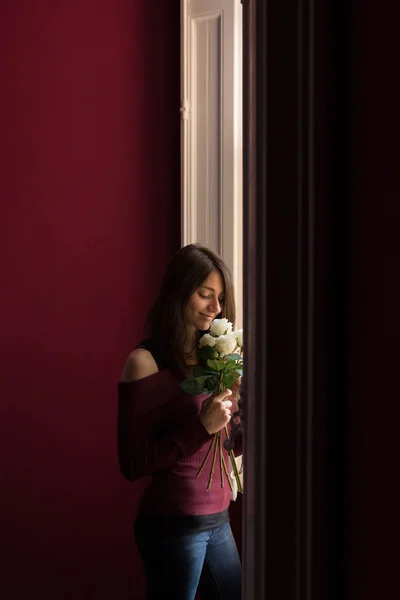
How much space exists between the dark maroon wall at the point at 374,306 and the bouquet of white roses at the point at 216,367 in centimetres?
130

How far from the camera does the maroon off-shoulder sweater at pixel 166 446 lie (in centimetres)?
204

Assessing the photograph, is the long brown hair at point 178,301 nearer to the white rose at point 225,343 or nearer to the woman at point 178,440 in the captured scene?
the woman at point 178,440

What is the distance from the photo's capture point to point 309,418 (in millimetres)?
747

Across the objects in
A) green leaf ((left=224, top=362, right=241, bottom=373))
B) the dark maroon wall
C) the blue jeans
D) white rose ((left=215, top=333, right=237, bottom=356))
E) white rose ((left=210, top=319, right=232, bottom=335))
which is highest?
the dark maroon wall

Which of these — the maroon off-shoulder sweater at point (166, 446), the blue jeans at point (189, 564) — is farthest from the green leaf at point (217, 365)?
the blue jeans at point (189, 564)

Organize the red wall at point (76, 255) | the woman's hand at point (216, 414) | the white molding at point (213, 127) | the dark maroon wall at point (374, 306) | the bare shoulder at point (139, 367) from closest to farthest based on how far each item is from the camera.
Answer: the dark maroon wall at point (374, 306), the woman's hand at point (216, 414), the bare shoulder at point (139, 367), the white molding at point (213, 127), the red wall at point (76, 255)

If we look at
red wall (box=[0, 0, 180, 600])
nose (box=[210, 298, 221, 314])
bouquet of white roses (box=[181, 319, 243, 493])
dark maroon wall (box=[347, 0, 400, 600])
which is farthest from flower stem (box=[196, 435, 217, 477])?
dark maroon wall (box=[347, 0, 400, 600])

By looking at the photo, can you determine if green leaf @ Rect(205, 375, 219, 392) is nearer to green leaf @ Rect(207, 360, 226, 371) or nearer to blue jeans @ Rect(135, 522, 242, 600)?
green leaf @ Rect(207, 360, 226, 371)

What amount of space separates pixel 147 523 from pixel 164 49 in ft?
6.27

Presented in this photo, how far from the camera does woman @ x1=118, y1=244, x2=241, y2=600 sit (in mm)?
2023

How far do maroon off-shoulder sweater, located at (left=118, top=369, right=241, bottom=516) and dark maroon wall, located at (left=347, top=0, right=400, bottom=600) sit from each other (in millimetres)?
1306

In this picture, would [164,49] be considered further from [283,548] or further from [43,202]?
[283,548]

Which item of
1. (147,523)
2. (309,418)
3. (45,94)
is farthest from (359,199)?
(45,94)

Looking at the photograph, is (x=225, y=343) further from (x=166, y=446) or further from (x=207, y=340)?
(x=166, y=446)
